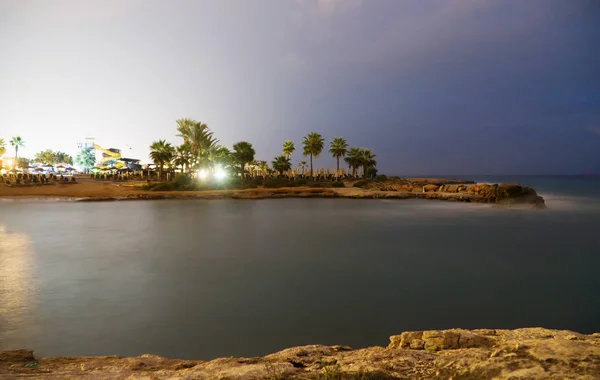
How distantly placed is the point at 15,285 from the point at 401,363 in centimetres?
1460

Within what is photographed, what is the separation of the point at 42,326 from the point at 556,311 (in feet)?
50.9

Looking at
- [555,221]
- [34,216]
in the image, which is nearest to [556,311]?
[555,221]

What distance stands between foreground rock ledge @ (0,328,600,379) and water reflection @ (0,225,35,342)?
4154 mm

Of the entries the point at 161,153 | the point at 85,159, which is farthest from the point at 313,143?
the point at 85,159

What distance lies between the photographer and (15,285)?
12695 millimetres

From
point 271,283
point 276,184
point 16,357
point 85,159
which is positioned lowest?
point 271,283

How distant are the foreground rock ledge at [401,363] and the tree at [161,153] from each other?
6539 cm

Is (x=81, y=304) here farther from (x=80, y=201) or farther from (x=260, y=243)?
(x=80, y=201)

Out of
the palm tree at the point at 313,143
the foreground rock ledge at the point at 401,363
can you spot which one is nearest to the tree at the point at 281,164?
the palm tree at the point at 313,143

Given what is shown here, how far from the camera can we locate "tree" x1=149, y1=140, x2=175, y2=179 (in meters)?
66.8

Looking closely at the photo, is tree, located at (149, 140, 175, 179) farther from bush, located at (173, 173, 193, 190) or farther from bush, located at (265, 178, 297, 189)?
bush, located at (265, 178, 297, 189)

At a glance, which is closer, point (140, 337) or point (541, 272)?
point (140, 337)

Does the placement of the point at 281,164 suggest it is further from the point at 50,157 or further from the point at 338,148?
the point at 50,157

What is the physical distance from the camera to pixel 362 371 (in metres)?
4.21
